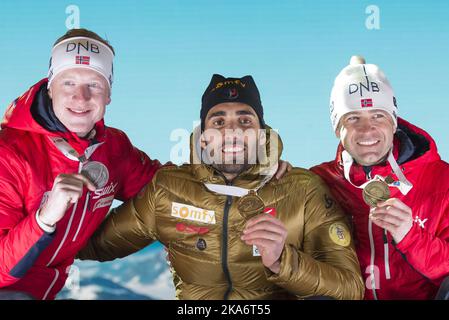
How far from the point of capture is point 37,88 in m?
4.13

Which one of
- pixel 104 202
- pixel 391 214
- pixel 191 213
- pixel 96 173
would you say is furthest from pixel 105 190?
pixel 391 214

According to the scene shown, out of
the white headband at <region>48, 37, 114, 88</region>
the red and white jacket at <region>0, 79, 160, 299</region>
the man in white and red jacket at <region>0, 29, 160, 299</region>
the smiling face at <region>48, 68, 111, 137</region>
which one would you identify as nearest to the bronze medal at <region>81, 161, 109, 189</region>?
the man in white and red jacket at <region>0, 29, 160, 299</region>

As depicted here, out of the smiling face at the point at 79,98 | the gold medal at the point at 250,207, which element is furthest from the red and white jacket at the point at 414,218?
the smiling face at the point at 79,98

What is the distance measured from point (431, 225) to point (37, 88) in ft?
9.40

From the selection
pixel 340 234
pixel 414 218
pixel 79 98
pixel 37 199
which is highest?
pixel 79 98

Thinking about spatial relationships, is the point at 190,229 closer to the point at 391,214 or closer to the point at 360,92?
the point at 391,214

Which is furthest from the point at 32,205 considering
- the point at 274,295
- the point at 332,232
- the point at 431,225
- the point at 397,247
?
the point at 431,225

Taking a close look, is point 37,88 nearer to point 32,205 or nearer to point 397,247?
point 32,205

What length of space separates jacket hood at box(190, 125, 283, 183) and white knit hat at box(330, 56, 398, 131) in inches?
22.6

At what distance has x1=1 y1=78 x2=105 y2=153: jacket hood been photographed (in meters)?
3.89

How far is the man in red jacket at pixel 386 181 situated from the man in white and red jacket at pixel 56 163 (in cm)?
167

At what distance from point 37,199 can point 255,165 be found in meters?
1.43

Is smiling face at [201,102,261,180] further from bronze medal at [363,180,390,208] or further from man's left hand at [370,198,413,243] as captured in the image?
man's left hand at [370,198,413,243]

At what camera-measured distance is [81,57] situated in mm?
4047
